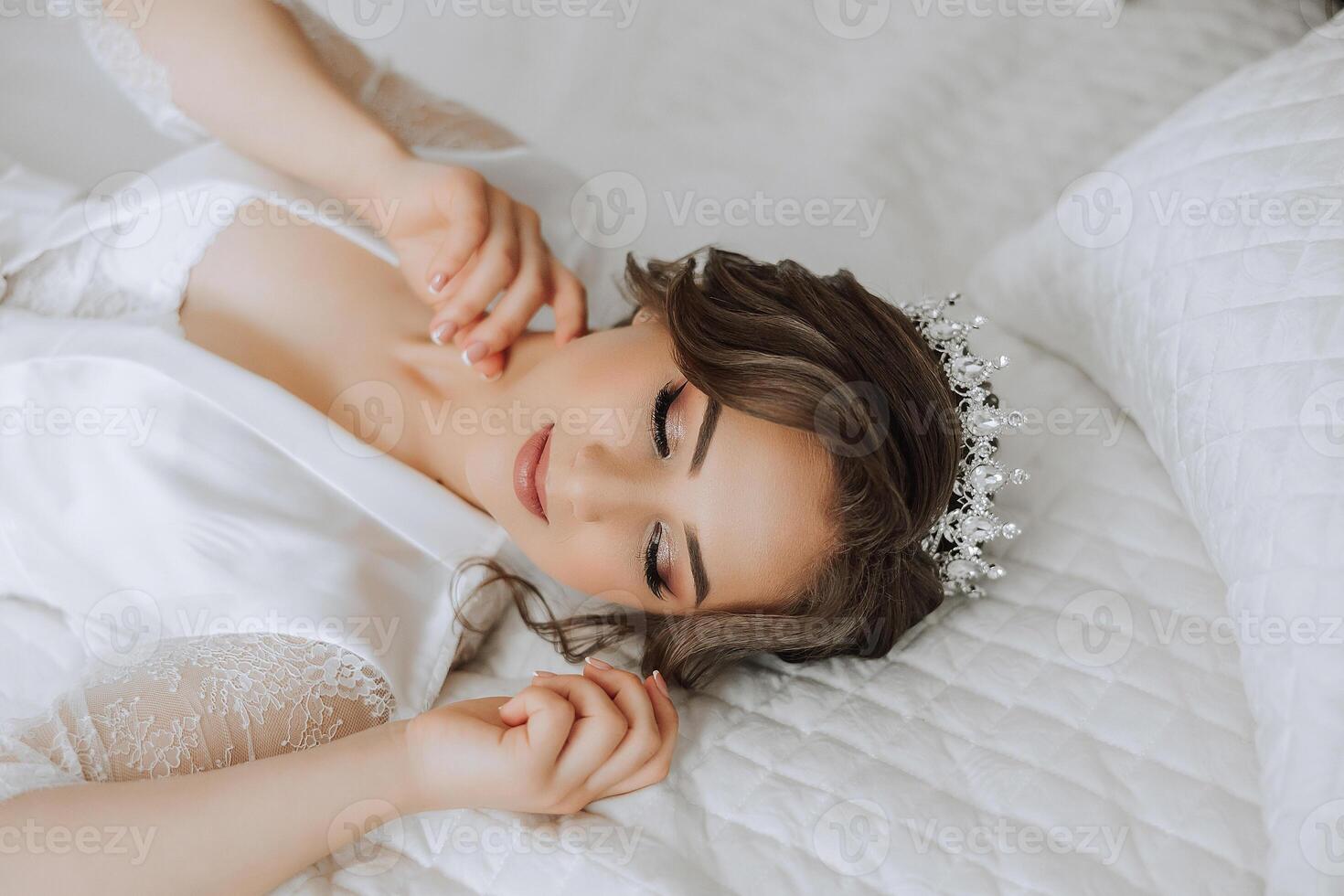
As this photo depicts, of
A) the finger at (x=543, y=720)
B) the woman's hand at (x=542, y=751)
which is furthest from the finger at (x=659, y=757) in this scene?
the finger at (x=543, y=720)

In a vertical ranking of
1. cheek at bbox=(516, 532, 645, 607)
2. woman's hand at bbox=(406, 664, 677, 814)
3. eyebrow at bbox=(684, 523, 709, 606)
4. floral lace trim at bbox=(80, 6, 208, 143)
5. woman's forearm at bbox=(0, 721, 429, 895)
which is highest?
floral lace trim at bbox=(80, 6, 208, 143)

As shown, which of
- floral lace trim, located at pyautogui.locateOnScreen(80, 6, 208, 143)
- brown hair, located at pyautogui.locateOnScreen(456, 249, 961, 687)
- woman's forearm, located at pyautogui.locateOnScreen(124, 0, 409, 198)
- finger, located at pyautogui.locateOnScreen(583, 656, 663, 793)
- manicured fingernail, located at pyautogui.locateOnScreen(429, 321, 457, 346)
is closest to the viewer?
finger, located at pyautogui.locateOnScreen(583, 656, 663, 793)

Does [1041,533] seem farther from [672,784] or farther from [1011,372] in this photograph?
[672,784]

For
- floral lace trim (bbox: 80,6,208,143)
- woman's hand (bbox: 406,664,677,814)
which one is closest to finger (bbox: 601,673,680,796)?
woman's hand (bbox: 406,664,677,814)

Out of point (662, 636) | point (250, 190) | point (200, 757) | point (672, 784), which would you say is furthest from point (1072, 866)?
point (250, 190)

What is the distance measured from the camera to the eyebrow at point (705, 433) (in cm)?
123

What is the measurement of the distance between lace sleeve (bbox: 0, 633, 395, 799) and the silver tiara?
85cm

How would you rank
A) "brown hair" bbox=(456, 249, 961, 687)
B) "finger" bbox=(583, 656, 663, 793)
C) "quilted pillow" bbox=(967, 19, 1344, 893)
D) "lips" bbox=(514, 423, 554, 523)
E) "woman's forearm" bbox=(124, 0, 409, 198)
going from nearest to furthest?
"quilted pillow" bbox=(967, 19, 1344, 893) → "finger" bbox=(583, 656, 663, 793) → "brown hair" bbox=(456, 249, 961, 687) → "lips" bbox=(514, 423, 554, 523) → "woman's forearm" bbox=(124, 0, 409, 198)

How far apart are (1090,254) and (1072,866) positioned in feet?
2.96

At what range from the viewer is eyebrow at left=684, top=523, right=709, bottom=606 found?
1246 millimetres

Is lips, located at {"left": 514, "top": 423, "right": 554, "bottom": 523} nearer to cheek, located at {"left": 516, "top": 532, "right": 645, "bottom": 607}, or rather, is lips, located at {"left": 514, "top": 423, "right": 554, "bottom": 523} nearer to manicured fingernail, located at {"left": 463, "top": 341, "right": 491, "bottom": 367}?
cheek, located at {"left": 516, "top": 532, "right": 645, "bottom": 607}

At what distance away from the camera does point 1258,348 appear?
1.17 metres

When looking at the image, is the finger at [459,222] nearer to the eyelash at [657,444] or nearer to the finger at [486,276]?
the finger at [486,276]

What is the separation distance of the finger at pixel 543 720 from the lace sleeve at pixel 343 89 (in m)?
1.05
